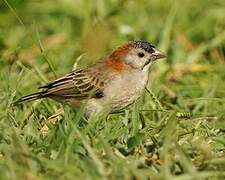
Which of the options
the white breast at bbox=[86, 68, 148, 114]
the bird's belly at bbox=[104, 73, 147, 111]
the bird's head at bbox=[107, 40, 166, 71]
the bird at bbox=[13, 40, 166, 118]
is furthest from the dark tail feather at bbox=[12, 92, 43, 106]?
the bird's head at bbox=[107, 40, 166, 71]

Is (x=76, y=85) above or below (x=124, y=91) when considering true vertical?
above

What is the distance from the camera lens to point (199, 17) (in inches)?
413

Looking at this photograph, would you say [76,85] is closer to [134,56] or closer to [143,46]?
[134,56]

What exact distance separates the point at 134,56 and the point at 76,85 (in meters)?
0.53

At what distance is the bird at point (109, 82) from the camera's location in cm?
688

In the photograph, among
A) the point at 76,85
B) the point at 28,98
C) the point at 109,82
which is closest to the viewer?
the point at 28,98

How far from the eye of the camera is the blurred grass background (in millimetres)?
5230

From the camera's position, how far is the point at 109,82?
23.1 ft

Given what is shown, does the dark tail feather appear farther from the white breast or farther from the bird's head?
the bird's head

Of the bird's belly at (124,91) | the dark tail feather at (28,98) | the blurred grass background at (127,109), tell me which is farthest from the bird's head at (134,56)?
the dark tail feather at (28,98)

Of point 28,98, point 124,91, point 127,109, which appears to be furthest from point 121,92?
point 28,98

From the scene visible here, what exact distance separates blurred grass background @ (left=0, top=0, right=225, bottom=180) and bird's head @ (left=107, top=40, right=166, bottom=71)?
0.33 meters

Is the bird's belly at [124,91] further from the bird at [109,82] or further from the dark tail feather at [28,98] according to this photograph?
the dark tail feather at [28,98]

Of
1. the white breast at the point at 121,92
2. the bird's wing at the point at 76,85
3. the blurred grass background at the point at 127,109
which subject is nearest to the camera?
the blurred grass background at the point at 127,109
